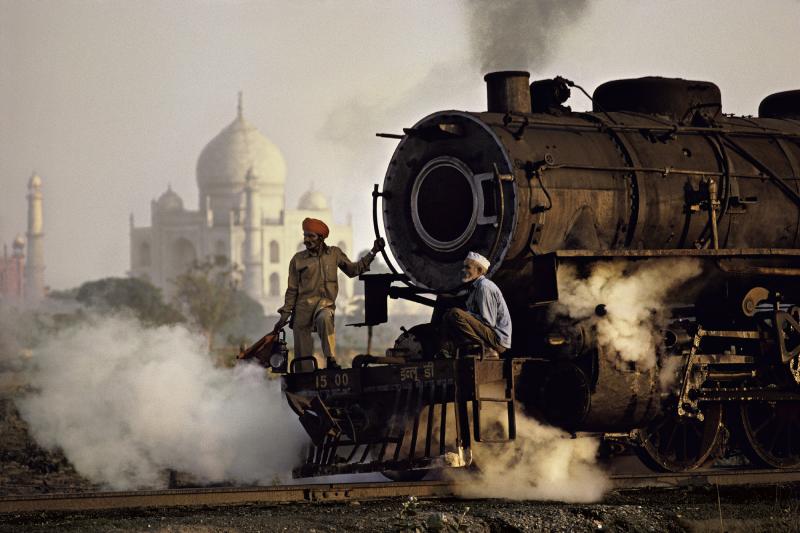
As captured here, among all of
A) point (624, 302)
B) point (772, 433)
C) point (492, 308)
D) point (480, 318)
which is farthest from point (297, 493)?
point (772, 433)

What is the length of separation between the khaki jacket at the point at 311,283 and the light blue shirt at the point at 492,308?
1829mm

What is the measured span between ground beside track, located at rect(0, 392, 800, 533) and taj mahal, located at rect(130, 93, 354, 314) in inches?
6207

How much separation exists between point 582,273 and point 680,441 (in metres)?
2.60

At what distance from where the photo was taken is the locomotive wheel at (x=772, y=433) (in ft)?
45.2

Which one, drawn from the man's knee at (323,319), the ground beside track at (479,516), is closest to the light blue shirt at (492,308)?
the ground beside track at (479,516)

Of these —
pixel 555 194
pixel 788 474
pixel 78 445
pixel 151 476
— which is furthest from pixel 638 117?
→ pixel 78 445

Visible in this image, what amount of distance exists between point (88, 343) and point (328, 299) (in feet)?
17.2

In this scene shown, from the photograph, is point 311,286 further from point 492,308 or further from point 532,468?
point 532,468

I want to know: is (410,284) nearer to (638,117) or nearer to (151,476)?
(638,117)

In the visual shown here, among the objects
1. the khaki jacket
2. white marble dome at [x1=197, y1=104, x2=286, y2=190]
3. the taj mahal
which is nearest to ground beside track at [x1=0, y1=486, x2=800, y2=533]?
the khaki jacket

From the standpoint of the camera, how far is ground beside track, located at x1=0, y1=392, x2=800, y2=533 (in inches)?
365

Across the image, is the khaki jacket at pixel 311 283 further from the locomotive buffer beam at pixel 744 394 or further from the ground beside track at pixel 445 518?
the locomotive buffer beam at pixel 744 394

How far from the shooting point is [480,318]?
39.7 ft

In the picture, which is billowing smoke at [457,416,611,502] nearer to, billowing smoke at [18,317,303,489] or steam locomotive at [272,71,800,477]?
steam locomotive at [272,71,800,477]
